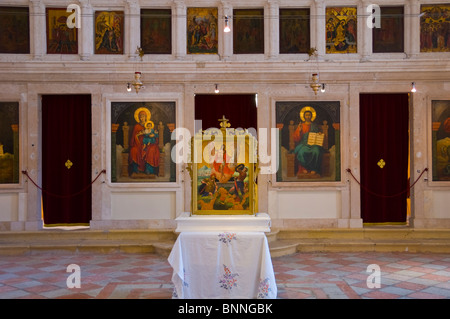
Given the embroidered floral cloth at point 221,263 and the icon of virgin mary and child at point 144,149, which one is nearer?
the embroidered floral cloth at point 221,263

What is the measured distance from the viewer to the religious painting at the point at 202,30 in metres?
10.5

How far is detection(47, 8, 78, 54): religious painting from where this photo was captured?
10.3 m

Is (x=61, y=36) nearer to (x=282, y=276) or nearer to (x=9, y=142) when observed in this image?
(x=9, y=142)

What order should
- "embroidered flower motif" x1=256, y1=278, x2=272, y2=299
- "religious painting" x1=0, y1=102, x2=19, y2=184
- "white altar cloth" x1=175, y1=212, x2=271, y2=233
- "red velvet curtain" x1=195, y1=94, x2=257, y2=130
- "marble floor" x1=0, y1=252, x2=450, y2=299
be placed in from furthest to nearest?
"red velvet curtain" x1=195, y1=94, x2=257, y2=130
"religious painting" x1=0, y1=102, x2=19, y2=184
"marble floor" x1=0, y1=252, x2=450, y2=299
"white altar cloth" x1=175, y1=212, x2=271, y2=233
"embroidered flower motif" x1=256, y1=278, x2=272, y2=299

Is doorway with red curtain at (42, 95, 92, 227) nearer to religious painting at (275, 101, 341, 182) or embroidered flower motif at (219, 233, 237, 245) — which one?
religious painting at (275, 101, 341, 182)

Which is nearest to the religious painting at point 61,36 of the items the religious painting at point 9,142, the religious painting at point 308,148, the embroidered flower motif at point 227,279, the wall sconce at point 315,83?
the religious painting at point 9,142

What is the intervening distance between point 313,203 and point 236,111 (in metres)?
2.66

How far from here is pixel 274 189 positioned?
10375mm

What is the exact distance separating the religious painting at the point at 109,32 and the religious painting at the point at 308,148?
384cm

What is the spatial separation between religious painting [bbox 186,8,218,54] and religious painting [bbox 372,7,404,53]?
3530 millimetres

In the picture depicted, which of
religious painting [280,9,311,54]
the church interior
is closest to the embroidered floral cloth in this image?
the church interior

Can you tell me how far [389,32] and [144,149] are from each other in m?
5.98

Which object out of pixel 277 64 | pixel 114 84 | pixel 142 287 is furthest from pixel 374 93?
pixel 142 287

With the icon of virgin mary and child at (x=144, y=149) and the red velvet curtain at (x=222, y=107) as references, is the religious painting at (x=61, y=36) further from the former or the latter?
the red velvet curtain at (x=222, y=107)
